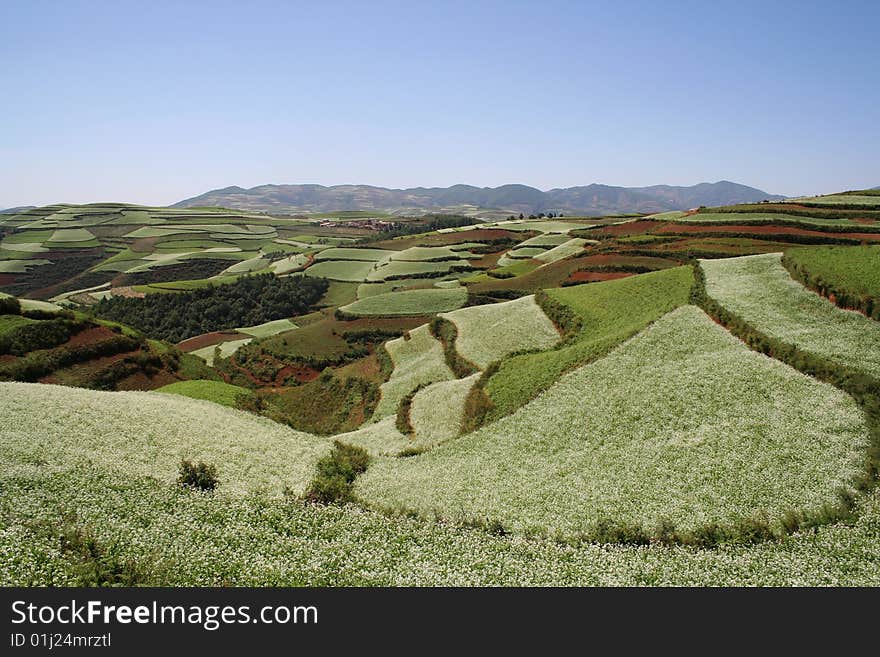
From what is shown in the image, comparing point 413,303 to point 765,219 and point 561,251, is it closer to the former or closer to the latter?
point 561,251

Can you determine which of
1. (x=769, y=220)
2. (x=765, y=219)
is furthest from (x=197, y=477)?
(x=765, y=219)

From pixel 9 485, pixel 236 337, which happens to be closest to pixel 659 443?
pixel 9 485

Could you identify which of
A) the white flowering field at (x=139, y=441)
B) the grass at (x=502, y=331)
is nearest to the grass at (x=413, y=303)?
the grass at (x=502, y=331)

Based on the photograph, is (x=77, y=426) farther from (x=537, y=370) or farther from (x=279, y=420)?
(x=537, y=370)

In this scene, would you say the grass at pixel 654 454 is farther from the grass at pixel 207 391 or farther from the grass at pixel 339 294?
the grass at pixel 339 294

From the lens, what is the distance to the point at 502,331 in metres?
53.6

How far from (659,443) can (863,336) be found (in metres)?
17.3

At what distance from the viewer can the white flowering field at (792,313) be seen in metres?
29.2

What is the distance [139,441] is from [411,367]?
101 feet

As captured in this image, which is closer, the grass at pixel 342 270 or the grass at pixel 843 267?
the grass at pixel 843 267

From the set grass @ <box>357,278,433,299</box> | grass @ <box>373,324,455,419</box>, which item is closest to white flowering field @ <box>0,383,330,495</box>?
grass @ <box>373,324,455,419</box>

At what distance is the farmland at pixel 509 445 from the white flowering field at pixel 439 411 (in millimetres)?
266

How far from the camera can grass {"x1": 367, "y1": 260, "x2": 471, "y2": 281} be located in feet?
423

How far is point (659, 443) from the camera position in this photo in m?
24.8
